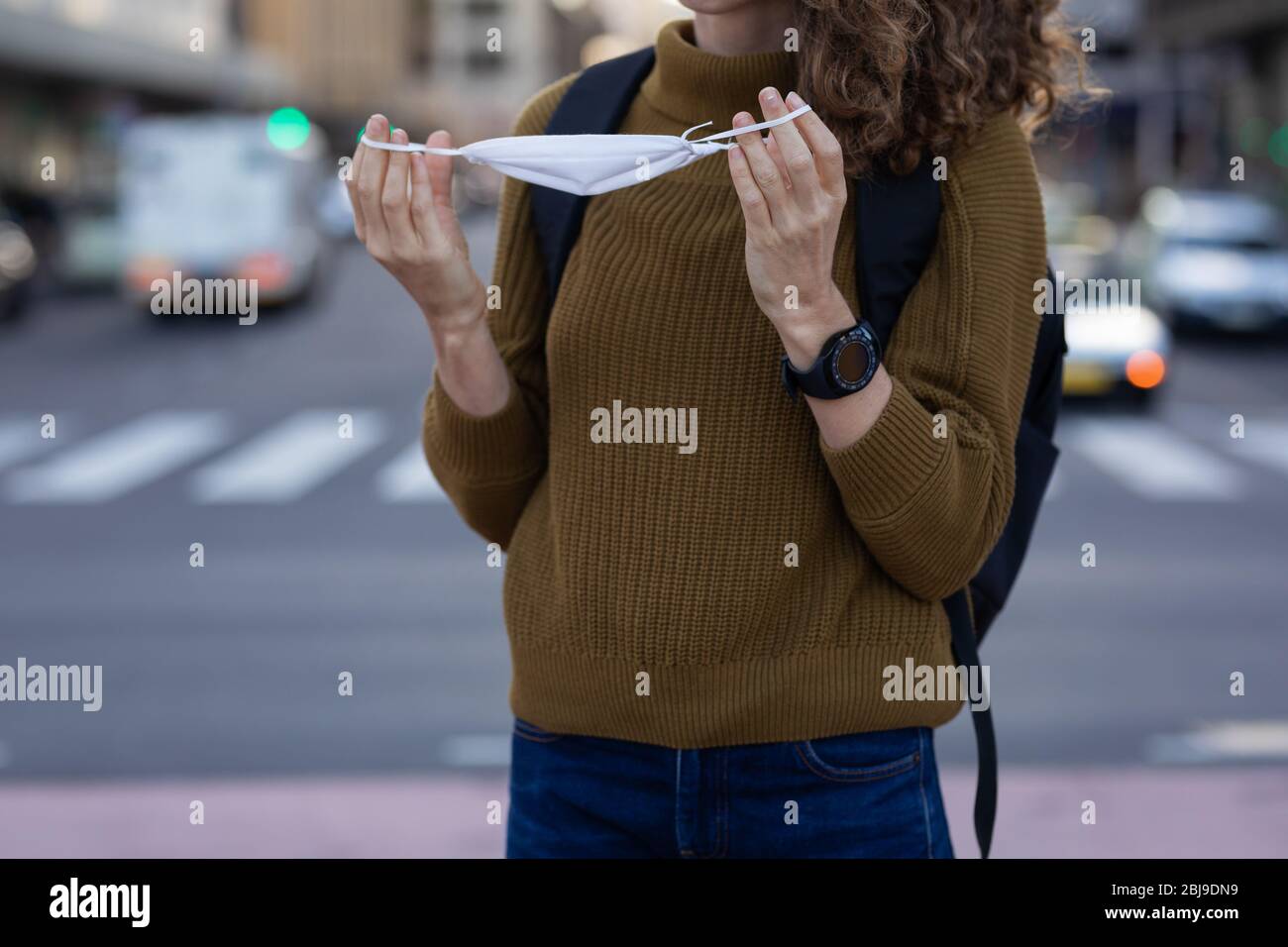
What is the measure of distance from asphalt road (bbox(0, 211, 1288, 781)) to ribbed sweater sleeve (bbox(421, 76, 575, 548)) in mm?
3441

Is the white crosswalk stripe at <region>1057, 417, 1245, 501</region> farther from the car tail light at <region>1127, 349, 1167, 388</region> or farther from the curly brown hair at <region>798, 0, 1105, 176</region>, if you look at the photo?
Result: the curly brown hair at <region>798, 0, 1105, 176</region>

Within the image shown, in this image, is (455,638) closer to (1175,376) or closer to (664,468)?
(664,468)

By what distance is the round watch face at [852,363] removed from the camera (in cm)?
→ 164

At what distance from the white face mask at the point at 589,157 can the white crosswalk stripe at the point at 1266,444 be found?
33.0ft

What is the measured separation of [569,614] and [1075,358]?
11.8 m

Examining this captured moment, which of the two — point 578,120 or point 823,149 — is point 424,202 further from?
point 823,149

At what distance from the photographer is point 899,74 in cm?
174

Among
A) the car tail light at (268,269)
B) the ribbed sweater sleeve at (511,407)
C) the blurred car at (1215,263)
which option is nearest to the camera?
the ribbed sweater sleeve at (511,407)

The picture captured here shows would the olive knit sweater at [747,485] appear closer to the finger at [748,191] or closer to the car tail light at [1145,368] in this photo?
the finger at [748,191]

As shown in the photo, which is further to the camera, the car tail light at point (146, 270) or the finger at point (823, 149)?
the car tail light at point (146, 270)

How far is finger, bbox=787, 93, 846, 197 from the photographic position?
157 cm

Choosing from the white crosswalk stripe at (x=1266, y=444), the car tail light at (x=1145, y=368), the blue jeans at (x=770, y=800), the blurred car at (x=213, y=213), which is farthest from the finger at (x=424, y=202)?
the blurred car at (x=213, y=213)

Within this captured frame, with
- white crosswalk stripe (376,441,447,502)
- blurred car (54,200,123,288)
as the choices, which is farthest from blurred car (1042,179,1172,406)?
blurred car (54,200,123,288)

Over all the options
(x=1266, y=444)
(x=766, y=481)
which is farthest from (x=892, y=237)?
(x=1266, y=444)
